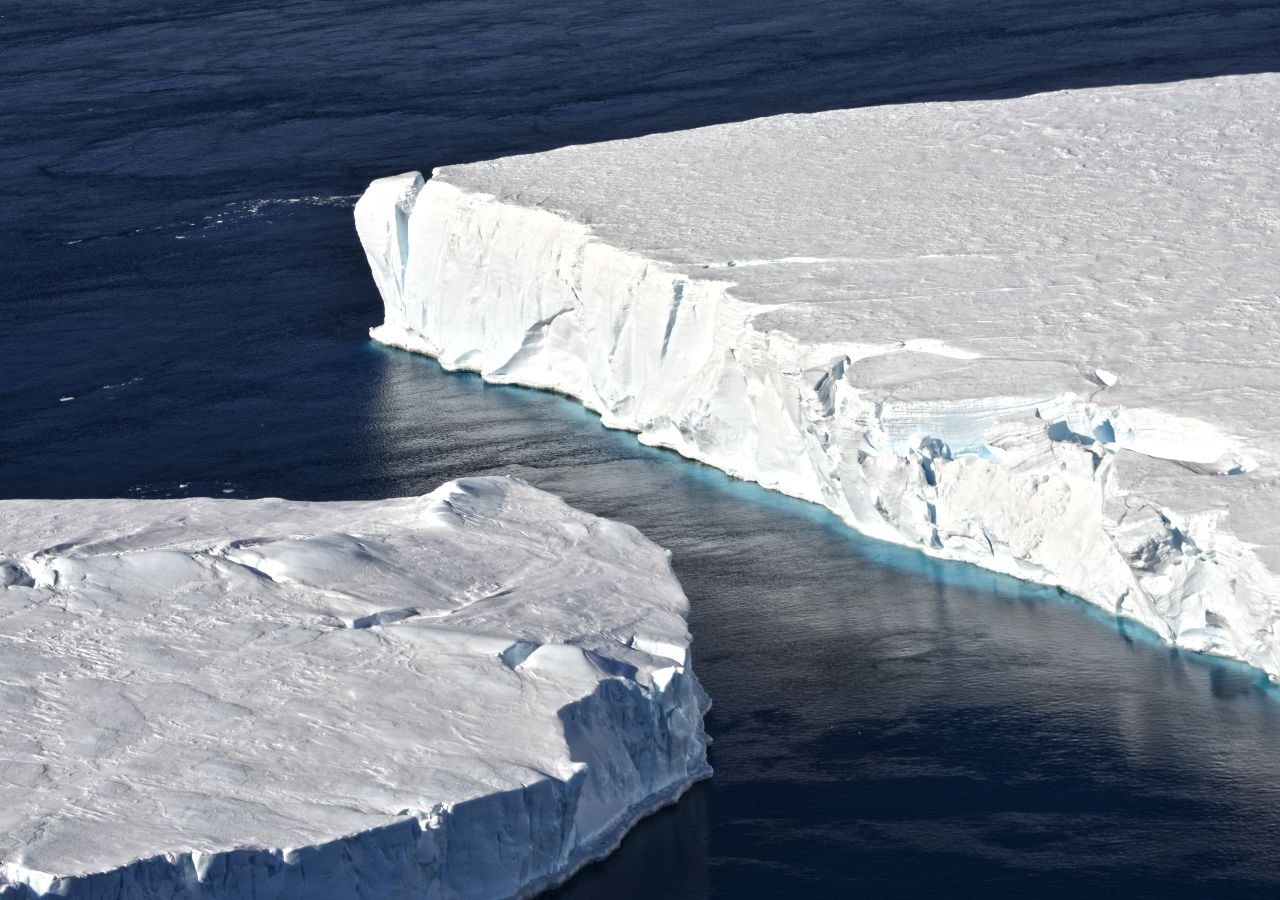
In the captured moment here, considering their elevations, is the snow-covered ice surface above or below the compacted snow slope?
below

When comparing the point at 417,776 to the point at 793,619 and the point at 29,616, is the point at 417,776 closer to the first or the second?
the point at 29,616

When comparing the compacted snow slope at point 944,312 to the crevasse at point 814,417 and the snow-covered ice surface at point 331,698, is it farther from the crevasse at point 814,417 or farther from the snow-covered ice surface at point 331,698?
the snow-covered ice surface at point 331,698

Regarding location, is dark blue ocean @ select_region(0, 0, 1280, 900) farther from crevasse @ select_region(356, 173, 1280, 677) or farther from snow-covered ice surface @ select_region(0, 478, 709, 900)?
snow-covered ice surface @ select_region(0, 478, 709, 900)

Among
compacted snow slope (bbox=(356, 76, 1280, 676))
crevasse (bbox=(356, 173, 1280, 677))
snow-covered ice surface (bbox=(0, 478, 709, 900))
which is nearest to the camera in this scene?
snow-covered ice surface (bbox=(0, 478, 709, 900))

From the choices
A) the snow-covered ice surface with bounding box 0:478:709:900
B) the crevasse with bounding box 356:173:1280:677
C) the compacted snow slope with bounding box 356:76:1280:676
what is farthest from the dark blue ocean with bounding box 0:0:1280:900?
the snow-covered ice surface with bounding box 0:478:709:900

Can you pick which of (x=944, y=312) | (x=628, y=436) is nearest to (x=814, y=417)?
(x=944, y=312)

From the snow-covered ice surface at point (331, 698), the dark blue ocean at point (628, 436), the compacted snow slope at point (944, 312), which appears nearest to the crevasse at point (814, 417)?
the compacted snow slope at point (944, 312)

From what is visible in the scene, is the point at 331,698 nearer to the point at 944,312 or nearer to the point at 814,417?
the point at 814,417
